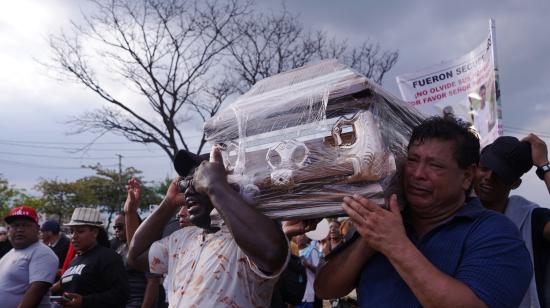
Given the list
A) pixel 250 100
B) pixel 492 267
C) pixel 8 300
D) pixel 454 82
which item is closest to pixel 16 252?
pixel 8 300

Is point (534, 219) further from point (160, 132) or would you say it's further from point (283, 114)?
point (160, 132)

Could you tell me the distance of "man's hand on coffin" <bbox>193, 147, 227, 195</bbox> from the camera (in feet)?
5.98

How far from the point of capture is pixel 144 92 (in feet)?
41.5

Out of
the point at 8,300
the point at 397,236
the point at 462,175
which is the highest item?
the point at 462,175

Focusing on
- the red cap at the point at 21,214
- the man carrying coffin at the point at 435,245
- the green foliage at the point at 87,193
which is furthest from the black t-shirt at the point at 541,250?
the green foliage at the point at 87,193

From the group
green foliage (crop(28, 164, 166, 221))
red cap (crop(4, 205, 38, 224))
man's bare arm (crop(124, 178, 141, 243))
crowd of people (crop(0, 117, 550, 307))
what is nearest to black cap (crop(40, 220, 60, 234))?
red cap (crop(4, 205, 38, 224))

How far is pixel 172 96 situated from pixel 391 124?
11.5 m

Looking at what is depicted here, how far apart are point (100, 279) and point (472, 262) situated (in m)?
4.08

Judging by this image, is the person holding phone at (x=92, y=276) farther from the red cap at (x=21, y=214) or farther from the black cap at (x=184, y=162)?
the black cap at (x=184, y=162)

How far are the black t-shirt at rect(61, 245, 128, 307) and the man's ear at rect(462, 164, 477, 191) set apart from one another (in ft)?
12.6

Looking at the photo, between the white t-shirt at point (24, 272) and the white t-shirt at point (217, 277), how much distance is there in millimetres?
3384

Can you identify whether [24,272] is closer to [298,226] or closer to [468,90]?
[298,226]

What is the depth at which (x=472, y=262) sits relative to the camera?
155cm

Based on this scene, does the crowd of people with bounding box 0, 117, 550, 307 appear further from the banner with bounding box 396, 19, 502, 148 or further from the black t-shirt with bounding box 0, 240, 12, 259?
the black t-shirt with bounding box 0, 240, 12, 259
